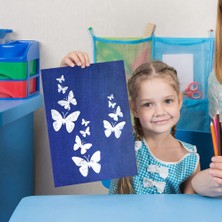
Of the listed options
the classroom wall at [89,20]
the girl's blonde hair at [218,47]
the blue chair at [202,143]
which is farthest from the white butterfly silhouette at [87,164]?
the classroom wall at [89,20]

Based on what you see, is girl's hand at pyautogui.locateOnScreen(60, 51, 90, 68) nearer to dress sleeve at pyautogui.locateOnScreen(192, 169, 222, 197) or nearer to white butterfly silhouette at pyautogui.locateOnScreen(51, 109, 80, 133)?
white butterfly silhouette at pyautogui.locateOnScreen(51, 109, 80, 133)

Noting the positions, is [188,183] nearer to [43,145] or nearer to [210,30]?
[210,30]

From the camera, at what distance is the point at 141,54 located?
149 centimetres

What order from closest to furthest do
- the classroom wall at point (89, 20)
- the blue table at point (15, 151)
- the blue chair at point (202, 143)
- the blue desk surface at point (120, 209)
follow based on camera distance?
1. the blue desk surface at point (120, 209)
2. the blue chair at point (202, 143)
3. the blue table at point (15, 151)
4. the classroom wall at point (89, 20)

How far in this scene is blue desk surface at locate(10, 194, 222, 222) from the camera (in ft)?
2.11

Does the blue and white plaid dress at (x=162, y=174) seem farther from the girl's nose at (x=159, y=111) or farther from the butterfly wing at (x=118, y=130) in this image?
the butterfly wing at (x=118, y=130)

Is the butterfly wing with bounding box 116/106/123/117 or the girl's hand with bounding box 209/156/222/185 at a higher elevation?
the butterfly wing with bounding box 116/106/123/117

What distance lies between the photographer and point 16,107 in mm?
1340

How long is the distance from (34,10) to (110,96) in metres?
0.93

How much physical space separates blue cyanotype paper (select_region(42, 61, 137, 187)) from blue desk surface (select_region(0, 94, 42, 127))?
0.53 metres

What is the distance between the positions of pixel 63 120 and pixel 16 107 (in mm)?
616

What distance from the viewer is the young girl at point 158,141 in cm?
92

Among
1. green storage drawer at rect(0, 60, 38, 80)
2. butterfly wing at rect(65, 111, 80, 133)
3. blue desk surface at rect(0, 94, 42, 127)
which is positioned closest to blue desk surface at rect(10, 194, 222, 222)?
butterfly wing at rect(65, 111, 80, 133)

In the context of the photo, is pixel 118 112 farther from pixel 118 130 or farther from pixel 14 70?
pixel 14 70
